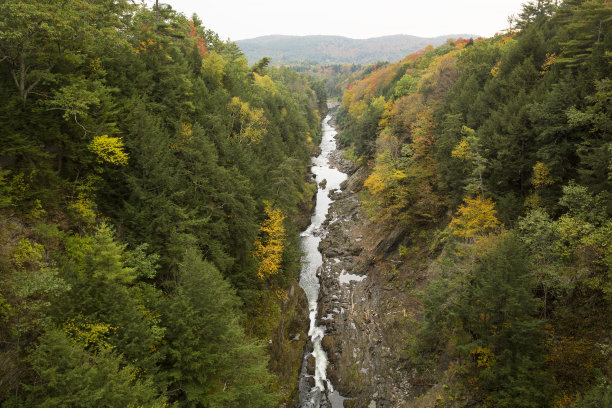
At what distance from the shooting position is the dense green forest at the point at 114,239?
34.2 feet

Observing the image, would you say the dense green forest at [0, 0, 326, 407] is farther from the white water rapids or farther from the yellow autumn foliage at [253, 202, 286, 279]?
the white water rapids

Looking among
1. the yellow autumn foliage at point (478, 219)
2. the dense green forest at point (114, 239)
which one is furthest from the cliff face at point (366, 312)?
the yellow autumn foliage at point (478, 219)

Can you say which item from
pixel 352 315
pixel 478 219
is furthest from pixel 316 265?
pixel 478 219

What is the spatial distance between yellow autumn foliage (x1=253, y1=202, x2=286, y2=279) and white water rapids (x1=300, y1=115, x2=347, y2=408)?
20.7 ft

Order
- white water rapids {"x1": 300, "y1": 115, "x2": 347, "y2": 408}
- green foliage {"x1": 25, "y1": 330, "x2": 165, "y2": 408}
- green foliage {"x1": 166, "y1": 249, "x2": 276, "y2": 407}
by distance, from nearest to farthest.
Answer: green foliage {"x1": 25, "y1": 330, "x2": 165, "y2": 408}, green foliage {"x1": 166, "y1": 249, "x2": 276, "y2": 407}, white water rapids {"x1": 300, "y1": 115, "x2": 347, "y2": 408}

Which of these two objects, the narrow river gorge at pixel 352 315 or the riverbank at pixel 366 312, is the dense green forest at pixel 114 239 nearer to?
the narrow river gorge at pixel 352 315

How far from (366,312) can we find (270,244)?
39.8 ft

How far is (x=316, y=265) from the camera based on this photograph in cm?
3809

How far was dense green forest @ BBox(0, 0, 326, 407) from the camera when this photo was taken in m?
10.4

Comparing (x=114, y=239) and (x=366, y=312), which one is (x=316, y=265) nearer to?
(x=366, y=312)

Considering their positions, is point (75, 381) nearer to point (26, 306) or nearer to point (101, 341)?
point (101, 341)

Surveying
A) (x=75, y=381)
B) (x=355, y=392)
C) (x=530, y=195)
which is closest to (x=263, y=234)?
(x=355, y=392)

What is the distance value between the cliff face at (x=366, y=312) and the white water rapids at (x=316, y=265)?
2.41 feet

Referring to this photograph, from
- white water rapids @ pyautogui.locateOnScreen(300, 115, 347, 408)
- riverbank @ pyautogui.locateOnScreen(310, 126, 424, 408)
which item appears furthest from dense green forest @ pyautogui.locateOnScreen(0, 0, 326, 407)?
riverbank @ pyautogui.locateOnScreen(310, 126, 424, 408)
